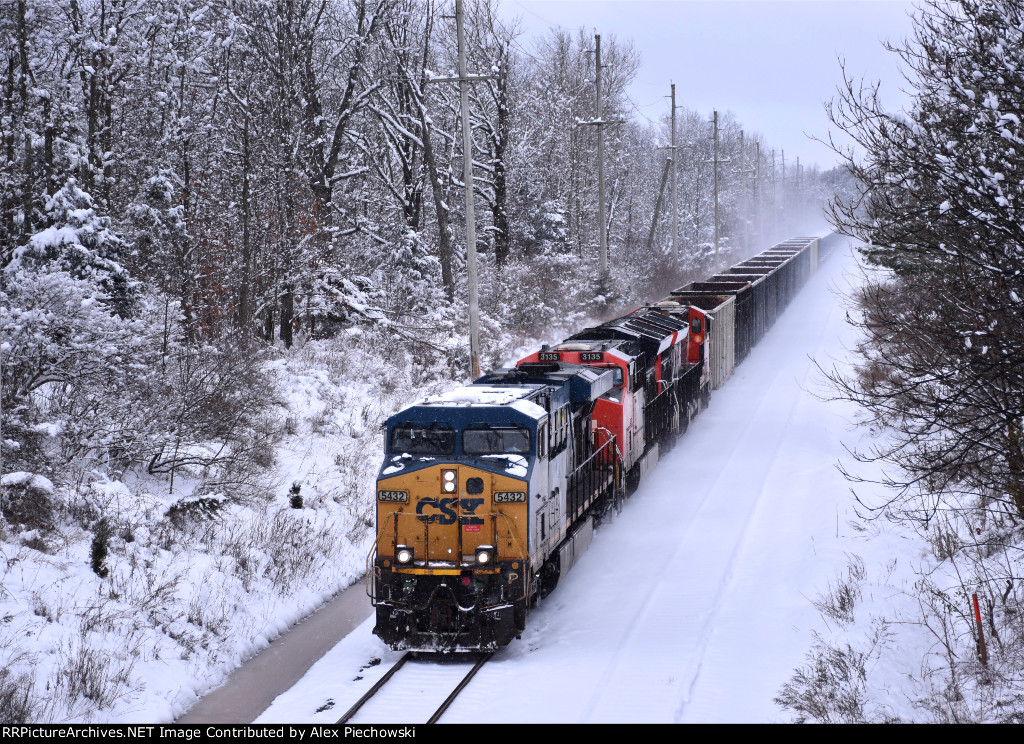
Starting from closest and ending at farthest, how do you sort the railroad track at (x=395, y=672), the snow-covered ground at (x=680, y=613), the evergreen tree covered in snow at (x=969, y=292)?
the evergreen tree covered in snow at (x=969, y=292)
the railroad track at (x=395, y=672)
the snow-covered ground at (x=680, y=613)

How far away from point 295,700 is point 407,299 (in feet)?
68.2

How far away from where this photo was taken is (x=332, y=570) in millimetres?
16016

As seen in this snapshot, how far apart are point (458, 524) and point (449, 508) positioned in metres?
0.24

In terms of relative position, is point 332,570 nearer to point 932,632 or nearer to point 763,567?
point 763,567

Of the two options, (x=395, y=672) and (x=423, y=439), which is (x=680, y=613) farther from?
(x=423, y=439)

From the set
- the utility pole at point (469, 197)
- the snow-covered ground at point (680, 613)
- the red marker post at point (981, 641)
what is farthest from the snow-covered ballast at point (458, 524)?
the utility pole at point (469, 197)

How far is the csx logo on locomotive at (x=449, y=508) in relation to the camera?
12.1 metres

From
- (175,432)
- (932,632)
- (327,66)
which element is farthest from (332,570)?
(327,66)

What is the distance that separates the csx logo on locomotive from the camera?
12.1m

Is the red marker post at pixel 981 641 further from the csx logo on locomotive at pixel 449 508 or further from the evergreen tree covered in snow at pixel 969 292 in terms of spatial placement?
the csx logo on locomotive at pixel 449 508

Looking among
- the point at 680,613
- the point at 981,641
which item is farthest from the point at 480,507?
the point at 981,641

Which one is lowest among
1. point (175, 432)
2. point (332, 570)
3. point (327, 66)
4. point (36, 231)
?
point (332, 570)

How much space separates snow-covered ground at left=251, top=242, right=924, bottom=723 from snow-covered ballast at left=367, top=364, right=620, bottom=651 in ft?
2.15

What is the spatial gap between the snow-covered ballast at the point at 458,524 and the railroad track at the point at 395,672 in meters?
0.28
